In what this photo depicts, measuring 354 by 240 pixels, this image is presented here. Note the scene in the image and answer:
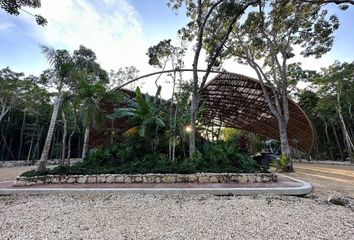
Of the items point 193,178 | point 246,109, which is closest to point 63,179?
point 193,178

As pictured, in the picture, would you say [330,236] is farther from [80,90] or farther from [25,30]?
[80,90]

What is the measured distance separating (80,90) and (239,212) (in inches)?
358

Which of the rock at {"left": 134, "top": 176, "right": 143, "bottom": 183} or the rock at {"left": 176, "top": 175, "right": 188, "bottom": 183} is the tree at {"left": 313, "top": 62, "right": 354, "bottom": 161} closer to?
the rock at {"left": 176, "top": 175, "right": 188, "bottom": 183}

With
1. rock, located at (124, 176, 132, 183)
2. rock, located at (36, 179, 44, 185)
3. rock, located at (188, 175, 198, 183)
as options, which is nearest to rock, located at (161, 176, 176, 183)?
rock, located at (188, 175, 198, 183)

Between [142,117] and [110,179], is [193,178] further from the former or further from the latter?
[142,117]

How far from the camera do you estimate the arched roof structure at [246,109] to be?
1541cm

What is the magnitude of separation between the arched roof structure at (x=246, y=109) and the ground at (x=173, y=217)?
961 cm

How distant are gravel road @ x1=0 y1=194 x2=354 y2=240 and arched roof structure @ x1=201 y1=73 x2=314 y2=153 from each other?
9657mm

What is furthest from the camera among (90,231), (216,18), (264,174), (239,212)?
(216,18)

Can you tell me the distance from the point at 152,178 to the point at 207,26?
30.3 ft

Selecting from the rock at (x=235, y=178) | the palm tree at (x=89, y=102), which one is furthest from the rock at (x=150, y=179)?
the palm tree at (x=89, y=102)

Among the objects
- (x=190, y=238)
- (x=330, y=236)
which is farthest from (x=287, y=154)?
(x=190, y=238)

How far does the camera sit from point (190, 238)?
3.10 metres

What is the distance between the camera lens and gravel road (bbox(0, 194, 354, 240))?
3277mm
